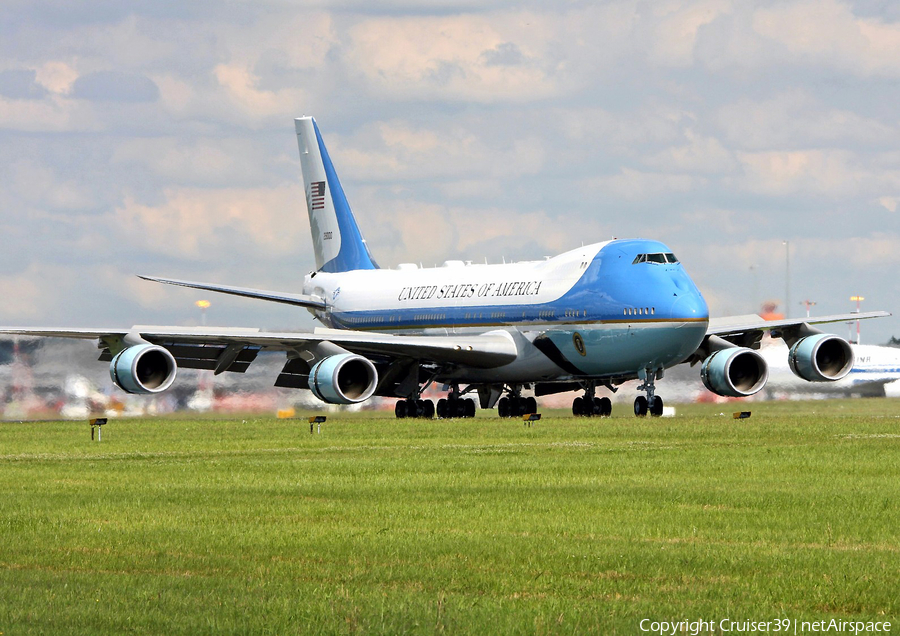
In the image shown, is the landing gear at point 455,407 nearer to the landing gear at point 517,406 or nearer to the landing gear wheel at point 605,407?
the landing gear at point 517,406

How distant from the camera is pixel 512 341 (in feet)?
155

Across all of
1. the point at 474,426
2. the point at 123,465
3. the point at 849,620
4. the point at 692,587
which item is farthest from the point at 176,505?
the point at 474,426

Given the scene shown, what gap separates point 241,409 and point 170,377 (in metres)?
6.77

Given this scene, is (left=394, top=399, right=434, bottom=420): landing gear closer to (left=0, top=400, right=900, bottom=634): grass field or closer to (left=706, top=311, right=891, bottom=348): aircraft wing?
(left=706, top=311, right=891, bottom=348): aircraft wing

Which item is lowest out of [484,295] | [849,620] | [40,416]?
[849,620]

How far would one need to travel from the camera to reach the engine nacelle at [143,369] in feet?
133

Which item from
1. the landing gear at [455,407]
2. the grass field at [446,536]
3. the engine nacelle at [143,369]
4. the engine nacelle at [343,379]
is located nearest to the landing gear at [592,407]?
the landing gear at [455,407]

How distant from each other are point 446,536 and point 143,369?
26.5 m

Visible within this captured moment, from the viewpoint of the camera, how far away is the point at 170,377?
136 feet

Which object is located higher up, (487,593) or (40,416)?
(40,416)

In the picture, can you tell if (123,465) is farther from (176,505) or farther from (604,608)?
(604,608)

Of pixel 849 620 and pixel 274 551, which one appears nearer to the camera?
pixel 849 620

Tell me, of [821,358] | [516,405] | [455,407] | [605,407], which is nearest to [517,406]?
[516,405]

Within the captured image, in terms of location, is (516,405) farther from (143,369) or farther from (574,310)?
(143,369)
